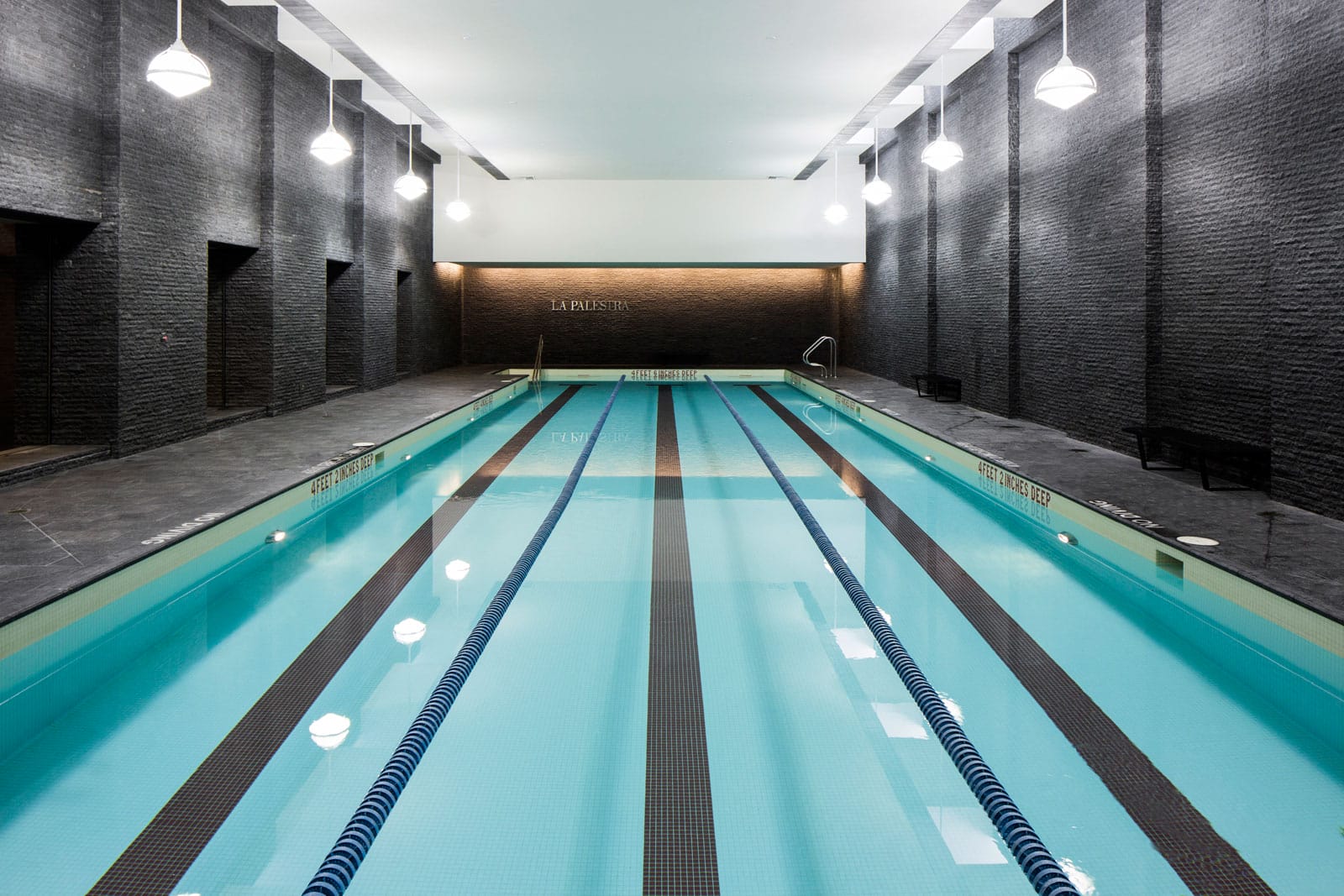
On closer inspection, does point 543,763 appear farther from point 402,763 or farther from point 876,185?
point 876,185

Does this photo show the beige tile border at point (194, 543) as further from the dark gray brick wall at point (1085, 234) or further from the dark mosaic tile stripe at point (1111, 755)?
the dark gray brick wall at point (1085, 234)

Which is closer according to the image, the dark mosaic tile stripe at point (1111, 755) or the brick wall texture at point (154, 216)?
the dark mosaic tile stripe at point (1111, 755)

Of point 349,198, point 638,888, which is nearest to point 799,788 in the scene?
point 638,888

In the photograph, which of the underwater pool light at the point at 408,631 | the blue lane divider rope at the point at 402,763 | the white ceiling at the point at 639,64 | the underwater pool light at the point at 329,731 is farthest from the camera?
the white ceiling at the point at 639,64

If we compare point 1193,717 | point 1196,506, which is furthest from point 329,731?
point 1196,506

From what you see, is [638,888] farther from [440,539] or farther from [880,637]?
[440,539]

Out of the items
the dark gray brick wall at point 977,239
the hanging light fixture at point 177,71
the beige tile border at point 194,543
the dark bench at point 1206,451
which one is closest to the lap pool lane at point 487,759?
the beige tile border at point 194,543

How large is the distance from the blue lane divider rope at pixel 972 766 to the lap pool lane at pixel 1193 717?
0.22m

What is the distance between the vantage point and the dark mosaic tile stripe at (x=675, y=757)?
2260 millimetres

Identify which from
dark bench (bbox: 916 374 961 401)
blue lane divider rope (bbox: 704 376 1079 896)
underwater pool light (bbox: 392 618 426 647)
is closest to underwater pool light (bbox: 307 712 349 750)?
underwater pool light (bbox: 392 618 426 647)

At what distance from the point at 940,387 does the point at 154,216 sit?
329 inches

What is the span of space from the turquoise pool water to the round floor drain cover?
0.28 m

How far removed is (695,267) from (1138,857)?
15.9 metres

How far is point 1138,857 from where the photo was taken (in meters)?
2.29
